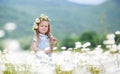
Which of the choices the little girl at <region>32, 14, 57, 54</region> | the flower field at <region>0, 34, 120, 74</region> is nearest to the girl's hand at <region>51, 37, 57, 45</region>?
Result: the little girl at <region>32, 14, 57, 54</region>

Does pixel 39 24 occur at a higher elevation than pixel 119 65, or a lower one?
higher

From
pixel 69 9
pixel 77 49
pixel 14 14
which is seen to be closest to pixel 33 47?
pixel 77 49

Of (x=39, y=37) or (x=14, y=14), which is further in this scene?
(x=14, y=14)

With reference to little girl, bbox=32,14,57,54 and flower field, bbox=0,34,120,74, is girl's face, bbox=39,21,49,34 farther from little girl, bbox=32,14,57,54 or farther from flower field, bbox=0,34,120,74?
flower field, bbox=0,34,120,74

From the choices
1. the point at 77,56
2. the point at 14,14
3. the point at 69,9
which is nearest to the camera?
the point at 77,56

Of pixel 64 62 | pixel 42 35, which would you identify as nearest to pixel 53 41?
pixel 42 35

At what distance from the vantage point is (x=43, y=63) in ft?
7.85

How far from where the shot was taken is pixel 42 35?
11.2 ft

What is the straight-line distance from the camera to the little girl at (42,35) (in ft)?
11.1

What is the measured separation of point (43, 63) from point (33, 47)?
3.12 feet

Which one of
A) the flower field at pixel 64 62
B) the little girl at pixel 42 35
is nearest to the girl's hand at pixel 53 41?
the little girl at pixel 42 35

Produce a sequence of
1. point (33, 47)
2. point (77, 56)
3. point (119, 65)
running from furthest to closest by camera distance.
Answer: point (33, 47) → point (77, 56) → point (119, 65)

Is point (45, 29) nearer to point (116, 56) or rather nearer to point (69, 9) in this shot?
point (116, 56)

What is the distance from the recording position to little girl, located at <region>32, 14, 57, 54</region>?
3.37m
